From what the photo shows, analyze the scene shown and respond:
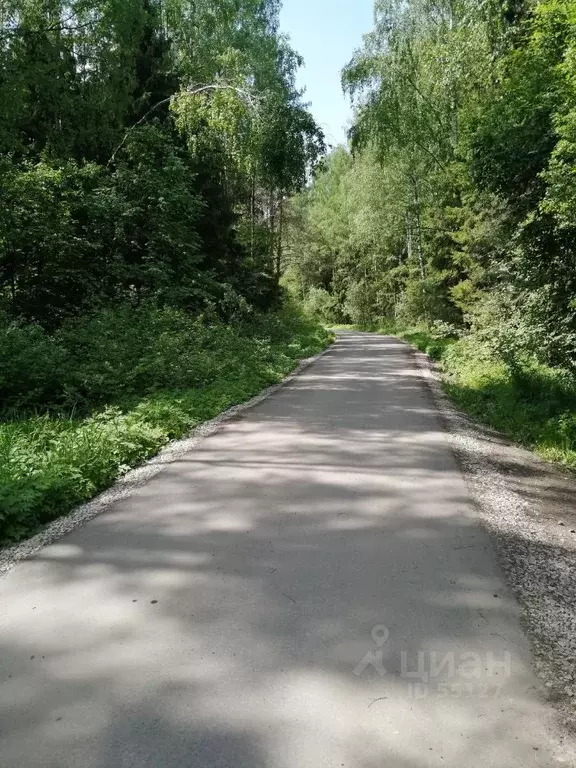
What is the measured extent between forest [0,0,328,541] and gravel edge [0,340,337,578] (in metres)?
0.15

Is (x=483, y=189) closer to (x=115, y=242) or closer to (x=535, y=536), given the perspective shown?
(x=535, y=536)

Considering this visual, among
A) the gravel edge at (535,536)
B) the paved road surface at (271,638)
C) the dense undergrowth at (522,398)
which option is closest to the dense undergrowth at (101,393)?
the paved road surface at (271,638)

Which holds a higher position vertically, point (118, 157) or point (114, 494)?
point (118, 157)

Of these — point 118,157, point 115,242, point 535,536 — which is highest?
point 118,157

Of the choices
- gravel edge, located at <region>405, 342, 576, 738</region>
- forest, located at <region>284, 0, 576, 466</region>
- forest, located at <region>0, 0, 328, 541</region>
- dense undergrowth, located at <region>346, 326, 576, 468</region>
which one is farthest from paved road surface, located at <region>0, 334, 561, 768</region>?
forest, located at <region>284, 0, 576, 466</region>

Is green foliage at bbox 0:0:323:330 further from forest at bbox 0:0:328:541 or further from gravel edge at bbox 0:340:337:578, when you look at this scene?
gravel edge at bbox 0:340:337:578

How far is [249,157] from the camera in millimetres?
12781

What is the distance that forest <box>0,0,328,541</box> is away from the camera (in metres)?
7.48

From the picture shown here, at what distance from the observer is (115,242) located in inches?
595

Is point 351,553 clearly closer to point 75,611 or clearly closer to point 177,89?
point 75,611

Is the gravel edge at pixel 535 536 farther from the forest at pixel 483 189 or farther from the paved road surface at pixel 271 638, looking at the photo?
the forest at pixel 483 189

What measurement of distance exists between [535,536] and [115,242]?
1371cm

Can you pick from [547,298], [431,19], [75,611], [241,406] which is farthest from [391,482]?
[431,19]

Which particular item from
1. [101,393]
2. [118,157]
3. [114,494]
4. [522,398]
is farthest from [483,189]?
[118,157]
